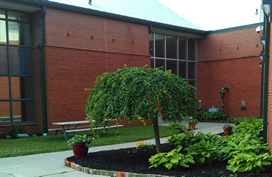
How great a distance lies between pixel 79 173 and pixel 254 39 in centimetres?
1691

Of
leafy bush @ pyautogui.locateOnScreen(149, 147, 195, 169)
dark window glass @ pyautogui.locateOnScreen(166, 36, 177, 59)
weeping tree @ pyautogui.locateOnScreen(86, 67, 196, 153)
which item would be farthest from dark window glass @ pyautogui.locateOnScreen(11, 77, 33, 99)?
dark window glass @ pyautogui.locateOnScreen(166, 36, 177, 59)

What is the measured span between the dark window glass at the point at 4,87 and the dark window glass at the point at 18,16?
Answer: 3.01 meters

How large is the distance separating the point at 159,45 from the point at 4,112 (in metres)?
11.5

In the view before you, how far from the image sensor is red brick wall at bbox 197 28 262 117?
19.2m

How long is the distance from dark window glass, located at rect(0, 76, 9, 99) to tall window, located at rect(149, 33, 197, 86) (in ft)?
32.5

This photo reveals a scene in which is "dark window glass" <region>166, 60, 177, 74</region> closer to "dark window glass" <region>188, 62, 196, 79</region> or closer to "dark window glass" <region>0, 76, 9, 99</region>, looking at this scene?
"dark window glass" <region>188, 62, 196, 79</region>

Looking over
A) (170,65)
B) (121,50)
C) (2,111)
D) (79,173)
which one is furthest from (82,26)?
(79,173)

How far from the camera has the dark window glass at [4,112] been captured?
515 inches

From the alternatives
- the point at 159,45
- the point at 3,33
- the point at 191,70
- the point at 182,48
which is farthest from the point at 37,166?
the point at 191,70

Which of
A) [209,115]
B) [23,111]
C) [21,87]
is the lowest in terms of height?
[209,115]

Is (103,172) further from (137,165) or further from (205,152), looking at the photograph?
(205,152)

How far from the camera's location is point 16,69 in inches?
539

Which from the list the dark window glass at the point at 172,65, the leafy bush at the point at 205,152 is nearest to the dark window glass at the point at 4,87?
the leafy bush at the point at 205,152

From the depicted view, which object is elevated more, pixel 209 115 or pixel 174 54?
pixel 174 54
